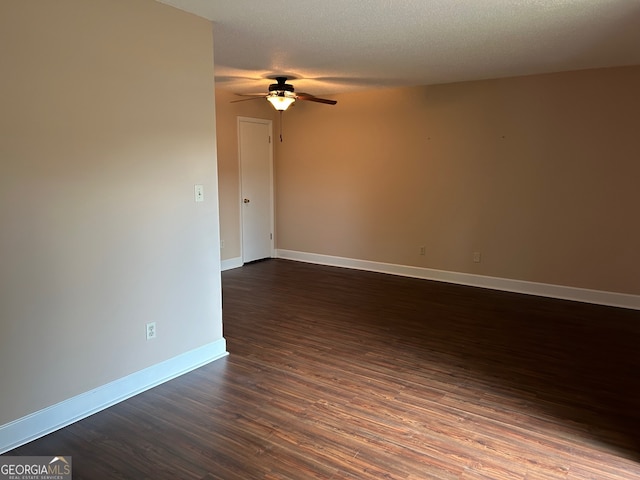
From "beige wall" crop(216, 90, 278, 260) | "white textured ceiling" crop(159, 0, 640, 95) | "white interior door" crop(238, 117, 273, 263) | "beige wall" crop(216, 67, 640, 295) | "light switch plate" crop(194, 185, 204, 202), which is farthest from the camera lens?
"white interior door" crop(238, 117, 273, 263)

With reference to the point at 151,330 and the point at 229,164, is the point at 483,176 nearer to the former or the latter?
the point at 229,164

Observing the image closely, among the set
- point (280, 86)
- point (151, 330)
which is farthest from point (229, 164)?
point (151, 330)

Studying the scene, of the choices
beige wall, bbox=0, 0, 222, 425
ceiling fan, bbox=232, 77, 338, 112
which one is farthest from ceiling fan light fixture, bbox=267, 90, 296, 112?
beige wall, bbox=0, 0, 222, 425

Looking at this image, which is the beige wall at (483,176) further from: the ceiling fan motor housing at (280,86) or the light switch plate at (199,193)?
the light switch plate at (199,193)

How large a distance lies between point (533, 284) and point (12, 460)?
5.01 meters

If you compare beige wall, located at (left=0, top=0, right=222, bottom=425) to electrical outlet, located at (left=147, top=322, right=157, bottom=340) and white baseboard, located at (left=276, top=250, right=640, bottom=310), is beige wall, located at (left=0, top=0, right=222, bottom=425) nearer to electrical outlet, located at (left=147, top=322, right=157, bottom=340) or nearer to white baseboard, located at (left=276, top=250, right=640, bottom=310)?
electrical outlet, located at (left=147, top=322, right=157, bottom=340)

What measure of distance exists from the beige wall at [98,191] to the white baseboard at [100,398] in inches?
2.0

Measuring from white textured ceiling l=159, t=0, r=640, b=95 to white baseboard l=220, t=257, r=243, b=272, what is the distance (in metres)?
2.58

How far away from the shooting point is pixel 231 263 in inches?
252

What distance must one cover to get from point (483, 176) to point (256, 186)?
10.8ft

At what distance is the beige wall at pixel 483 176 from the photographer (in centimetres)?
457

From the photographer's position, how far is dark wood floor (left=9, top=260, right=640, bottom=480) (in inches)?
85.6

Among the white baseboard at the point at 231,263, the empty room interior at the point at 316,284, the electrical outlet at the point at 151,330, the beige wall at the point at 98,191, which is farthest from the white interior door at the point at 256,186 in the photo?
the electrical outlet at the point at 151,330

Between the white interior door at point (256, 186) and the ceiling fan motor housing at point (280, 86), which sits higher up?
the ceiling fan motor housing at point (280, 86)
